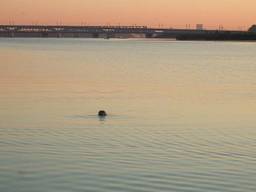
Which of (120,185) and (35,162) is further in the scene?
(35,162)

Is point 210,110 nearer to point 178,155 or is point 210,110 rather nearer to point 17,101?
point 17,101

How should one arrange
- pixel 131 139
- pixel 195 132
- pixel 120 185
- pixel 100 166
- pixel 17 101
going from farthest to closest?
1. pixel 17 101
2. pixel 195 132
3. pixel 131 139
4. pixel 100 166
5. pixel 120 185

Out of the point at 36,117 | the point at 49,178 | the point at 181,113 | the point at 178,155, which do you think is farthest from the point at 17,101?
the point at 49,178

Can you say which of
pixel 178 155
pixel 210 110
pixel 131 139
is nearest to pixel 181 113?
pixel 210 110

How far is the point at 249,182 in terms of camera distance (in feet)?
38.8

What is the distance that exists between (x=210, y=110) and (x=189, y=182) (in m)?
11.6

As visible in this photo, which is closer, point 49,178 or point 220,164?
point 49,178

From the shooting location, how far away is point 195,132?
17719mm

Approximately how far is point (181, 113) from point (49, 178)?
1054 cm

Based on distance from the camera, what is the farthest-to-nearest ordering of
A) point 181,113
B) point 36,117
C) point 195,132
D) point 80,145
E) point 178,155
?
point 181,113, point 36,117, point 195,132, point 80,145, point 178,155

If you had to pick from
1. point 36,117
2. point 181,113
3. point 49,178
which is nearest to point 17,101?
point 36,117

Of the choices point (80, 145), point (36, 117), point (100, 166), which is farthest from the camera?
point (36, 117)

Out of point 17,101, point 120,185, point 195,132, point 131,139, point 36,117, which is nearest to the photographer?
point 120,185

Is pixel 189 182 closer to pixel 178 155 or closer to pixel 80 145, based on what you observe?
pixel 178 155
